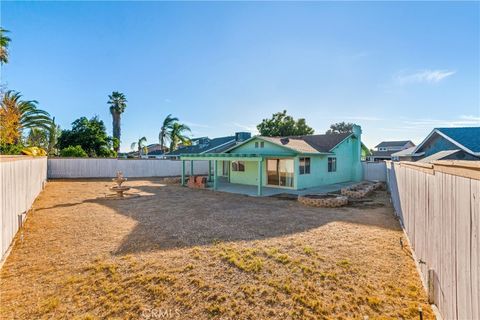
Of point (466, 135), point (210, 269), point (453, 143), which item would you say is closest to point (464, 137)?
point (466, 135)

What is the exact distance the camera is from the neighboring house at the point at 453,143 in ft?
48.6

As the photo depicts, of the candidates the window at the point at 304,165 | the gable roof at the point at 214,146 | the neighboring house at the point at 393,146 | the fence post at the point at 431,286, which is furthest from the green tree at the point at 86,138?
the neighboring house at the point at 393,146

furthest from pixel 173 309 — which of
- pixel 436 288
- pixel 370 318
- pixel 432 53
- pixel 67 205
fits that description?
pixel 432 53

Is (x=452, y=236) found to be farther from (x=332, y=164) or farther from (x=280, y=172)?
(x=332, y=164)

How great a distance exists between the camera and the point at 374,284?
3.90m

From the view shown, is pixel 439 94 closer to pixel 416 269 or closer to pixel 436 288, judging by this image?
pixel 416 269

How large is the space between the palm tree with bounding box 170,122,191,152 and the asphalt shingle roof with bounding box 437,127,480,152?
101 ft

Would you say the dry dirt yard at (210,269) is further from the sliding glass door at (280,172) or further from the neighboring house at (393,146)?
the neighboring house at (393,146)

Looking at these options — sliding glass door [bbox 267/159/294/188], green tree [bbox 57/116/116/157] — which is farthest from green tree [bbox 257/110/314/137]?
green tree [bbox 57/116/116/157]

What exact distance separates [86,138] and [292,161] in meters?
25.5

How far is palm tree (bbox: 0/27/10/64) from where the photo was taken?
15.5 meters

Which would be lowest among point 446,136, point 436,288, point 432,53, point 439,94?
point 436,288

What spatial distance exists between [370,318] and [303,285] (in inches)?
40.7

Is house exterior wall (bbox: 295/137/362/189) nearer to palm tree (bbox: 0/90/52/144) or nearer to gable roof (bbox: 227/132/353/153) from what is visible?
gable roof (bbox: 227/132/353/153)
